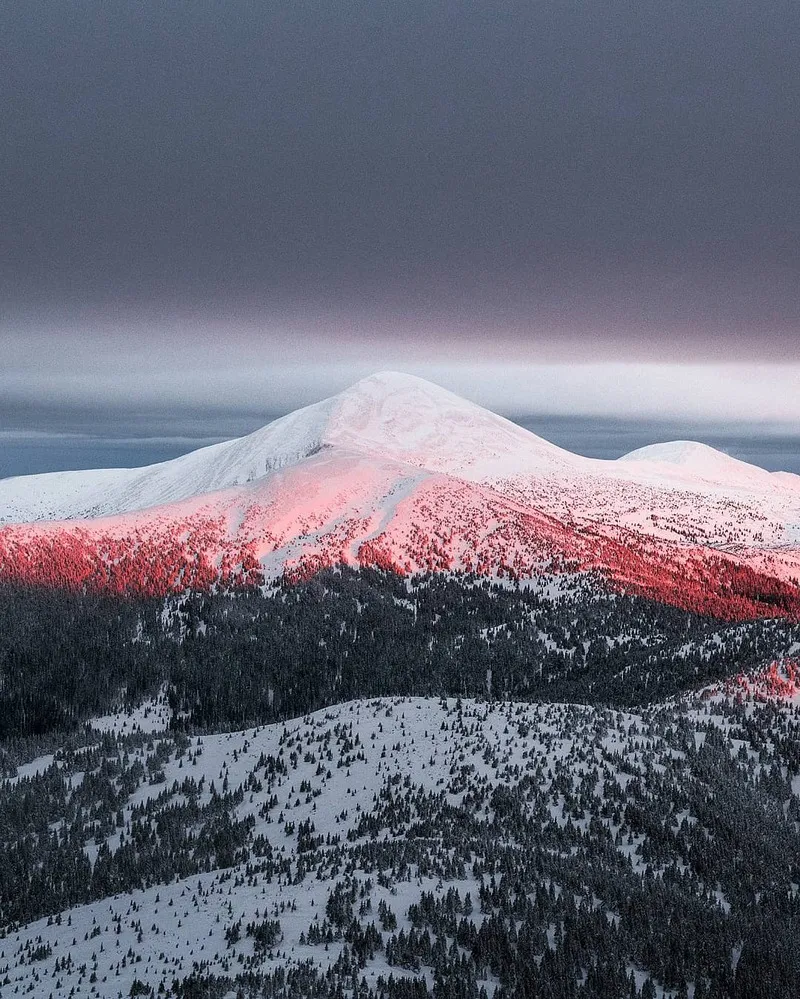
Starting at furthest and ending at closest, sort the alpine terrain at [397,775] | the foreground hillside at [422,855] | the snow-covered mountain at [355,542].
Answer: the snow-covered mountain at [355,542]
the alpine terrain at [397,775]
the foreground hillside at [422,855]

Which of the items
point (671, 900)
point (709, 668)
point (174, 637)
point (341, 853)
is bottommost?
point (174, 637)

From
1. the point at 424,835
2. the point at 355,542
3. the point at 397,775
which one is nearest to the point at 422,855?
the point at 424,835

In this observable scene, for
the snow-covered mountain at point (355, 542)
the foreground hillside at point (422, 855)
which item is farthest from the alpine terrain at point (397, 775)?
the snow-covered mountain at point (355, 542)

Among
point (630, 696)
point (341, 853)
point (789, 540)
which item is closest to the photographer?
point (341, 853)

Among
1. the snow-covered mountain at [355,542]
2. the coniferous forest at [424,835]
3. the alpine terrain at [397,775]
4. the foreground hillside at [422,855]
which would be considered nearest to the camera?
the foreground hillside at [422,855]

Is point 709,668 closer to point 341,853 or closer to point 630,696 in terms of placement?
point 630,696

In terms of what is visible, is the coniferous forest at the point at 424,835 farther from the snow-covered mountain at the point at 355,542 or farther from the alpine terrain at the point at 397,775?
the snow-covered mountain at the point at 355,542

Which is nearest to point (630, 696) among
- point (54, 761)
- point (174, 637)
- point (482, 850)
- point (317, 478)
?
point (482, 850)

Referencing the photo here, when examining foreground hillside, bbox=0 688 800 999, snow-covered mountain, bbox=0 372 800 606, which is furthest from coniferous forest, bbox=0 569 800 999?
snow-covered mountain, bbox=0 372 800 606
